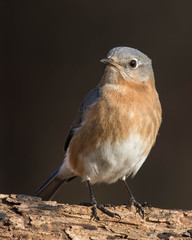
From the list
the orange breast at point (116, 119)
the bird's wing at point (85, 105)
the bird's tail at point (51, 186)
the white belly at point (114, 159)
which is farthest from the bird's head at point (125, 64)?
the bird's tail at point (51, 186)

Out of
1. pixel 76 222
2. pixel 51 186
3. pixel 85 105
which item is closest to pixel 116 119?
pixel 85 105

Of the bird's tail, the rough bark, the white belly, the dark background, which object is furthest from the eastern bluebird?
the dark background

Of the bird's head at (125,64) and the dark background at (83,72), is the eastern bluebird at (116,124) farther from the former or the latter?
the dark background at (83,72)

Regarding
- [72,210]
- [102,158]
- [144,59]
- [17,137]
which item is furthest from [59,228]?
[17,137]

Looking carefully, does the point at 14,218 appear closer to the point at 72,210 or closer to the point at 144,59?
the point at 72,210

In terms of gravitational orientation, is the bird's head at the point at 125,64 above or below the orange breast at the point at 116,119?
above

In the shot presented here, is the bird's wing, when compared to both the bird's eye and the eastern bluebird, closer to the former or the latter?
the eastern bluebird
